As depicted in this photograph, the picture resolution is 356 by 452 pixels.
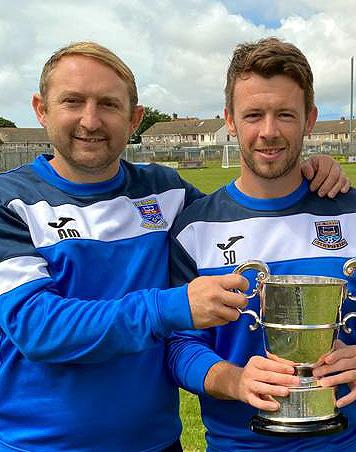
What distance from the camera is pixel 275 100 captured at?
2547mm

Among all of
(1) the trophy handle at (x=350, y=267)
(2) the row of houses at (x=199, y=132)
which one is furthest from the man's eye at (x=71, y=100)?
(2) the row of houses at (x=199, y=132)

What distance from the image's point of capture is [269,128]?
2527mm

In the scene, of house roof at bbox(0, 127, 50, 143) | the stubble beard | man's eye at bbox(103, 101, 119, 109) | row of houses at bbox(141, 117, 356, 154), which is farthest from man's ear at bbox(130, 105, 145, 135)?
row of houses at bbox(141, 117, 356, 154)

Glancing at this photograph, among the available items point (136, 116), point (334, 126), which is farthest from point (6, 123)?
point (136, 116)

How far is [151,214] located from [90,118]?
49 cm

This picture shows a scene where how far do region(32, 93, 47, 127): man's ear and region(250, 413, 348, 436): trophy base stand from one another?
146 cm

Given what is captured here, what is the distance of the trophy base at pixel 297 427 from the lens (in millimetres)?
2232

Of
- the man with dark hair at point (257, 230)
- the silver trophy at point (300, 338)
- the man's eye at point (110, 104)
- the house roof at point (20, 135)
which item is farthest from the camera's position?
the house roof at point (20, 135)

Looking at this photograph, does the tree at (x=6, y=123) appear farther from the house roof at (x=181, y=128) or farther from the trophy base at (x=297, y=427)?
the trophy base at (x=297, y=427)

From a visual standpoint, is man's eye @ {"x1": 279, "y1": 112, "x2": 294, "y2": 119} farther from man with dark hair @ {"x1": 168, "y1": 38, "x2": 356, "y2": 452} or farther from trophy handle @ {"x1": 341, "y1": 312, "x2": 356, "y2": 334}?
trophy handle @ {"x1": 341, "y1": 312, "x2": 356, "y2": 334}

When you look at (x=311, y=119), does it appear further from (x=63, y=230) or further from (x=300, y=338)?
(x=63, y=230)

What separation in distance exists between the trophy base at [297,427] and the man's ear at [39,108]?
4.78 ft

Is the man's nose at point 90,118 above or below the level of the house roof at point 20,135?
below

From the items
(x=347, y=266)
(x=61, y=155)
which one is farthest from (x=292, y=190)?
(x=61, y=155)
